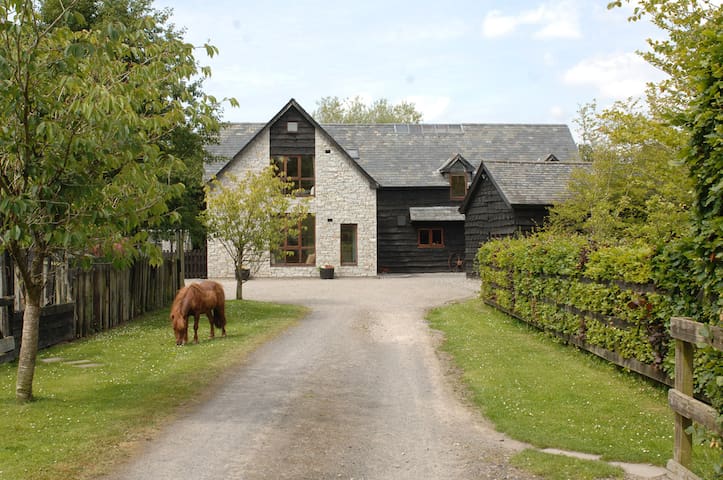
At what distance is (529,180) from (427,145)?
46.5ft

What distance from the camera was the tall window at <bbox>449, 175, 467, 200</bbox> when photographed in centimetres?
4094

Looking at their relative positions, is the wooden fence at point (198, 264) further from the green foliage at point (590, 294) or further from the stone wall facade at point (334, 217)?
the green foliage at point (590, 294)

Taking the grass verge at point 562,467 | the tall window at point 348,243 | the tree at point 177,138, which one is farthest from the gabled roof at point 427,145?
the grass verge at point 562,467

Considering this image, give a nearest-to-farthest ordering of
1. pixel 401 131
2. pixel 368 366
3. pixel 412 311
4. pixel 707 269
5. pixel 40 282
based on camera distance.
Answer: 1. pixel 707 269
2. pixel 40 282
3. pixel 368 366
4. pixel 412 311
5. pixel 401 131

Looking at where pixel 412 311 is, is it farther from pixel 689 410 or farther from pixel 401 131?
pixel 401 131

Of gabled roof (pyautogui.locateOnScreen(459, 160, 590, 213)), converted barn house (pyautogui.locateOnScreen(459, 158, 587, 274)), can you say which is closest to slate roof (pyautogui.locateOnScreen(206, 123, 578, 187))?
converted barn house (pyautogui.locateOnScreen(459, 158, 587, 274))

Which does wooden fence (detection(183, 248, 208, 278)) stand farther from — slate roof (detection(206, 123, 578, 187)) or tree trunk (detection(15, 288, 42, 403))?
tree trunk (detection(15, 288, 42, 403))

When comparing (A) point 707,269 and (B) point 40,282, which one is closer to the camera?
(A) point 707,269

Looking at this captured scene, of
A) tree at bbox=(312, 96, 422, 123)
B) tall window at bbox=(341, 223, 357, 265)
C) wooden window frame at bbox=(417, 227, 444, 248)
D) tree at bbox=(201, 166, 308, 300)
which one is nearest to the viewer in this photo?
tree at bbox=(201, 166, 308, 300)

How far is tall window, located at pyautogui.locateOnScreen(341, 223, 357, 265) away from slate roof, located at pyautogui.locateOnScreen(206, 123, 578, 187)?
12.4ft

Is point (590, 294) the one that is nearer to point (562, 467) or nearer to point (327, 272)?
point (562, 467)

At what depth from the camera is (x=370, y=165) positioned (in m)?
41.4

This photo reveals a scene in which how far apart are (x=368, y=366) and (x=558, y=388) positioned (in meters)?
3.50

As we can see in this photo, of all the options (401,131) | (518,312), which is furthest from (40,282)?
(401,131)
